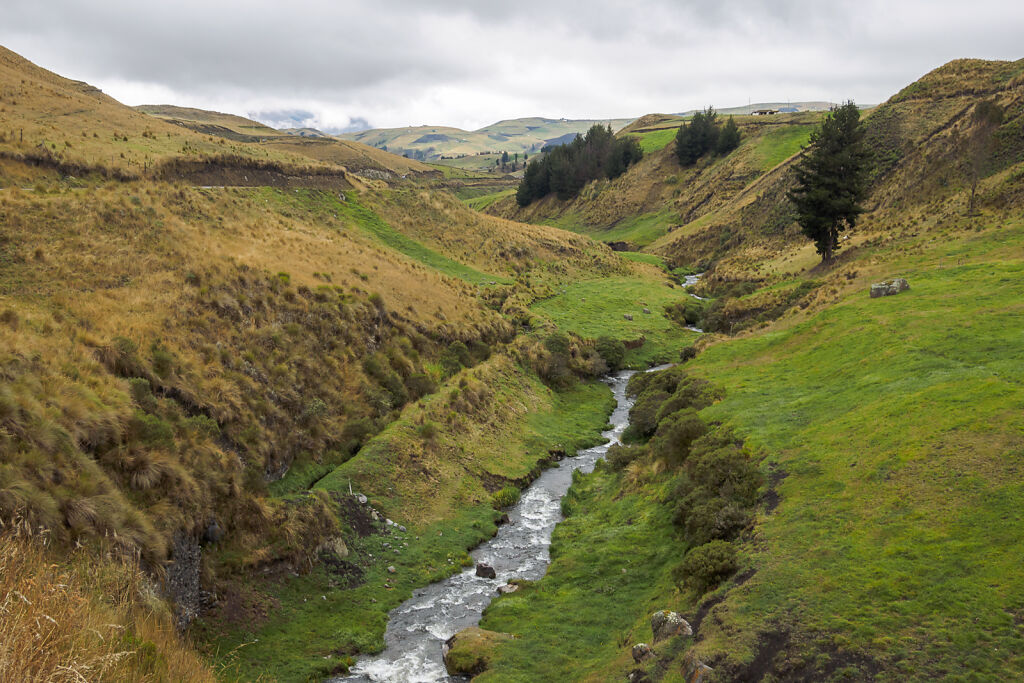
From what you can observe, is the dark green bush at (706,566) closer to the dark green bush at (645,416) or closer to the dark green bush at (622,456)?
the dark green bush at (622,456)

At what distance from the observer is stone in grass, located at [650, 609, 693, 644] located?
16891mm

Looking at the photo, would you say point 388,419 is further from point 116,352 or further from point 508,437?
point 116,352

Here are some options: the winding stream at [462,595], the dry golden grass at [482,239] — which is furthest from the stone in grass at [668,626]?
the dry golden grass at [482,239]

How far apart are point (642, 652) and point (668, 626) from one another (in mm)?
1050

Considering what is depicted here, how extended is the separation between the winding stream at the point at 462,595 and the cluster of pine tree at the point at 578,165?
430ft

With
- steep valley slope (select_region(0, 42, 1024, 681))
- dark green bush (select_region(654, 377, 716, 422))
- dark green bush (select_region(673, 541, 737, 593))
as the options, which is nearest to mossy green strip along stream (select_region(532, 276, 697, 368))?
steep valley slope (select_region(0, 42, 1024, 681))

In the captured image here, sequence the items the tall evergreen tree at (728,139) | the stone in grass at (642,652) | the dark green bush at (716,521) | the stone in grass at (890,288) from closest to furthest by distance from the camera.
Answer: the stone in grass at (642,652), the dark green bush at (716,521), the stone in grass at (890,288), the tall evergreen tree at (728,139)

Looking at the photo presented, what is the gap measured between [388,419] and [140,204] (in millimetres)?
21039

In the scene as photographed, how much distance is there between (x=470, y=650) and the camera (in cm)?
2011

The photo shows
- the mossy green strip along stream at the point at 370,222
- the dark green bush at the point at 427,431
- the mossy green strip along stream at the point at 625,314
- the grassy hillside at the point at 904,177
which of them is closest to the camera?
the dark green bush at the point at 427,431

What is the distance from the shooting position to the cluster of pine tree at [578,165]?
154m

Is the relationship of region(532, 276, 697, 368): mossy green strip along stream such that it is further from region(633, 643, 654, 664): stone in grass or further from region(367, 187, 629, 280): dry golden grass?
region(633, 643, 654, 664): stone in grass

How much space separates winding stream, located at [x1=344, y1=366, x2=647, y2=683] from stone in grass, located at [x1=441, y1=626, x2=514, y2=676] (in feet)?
1.32

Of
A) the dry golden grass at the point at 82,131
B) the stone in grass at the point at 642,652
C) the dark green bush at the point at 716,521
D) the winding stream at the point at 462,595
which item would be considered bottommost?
the winding stream at the point at 462,595
